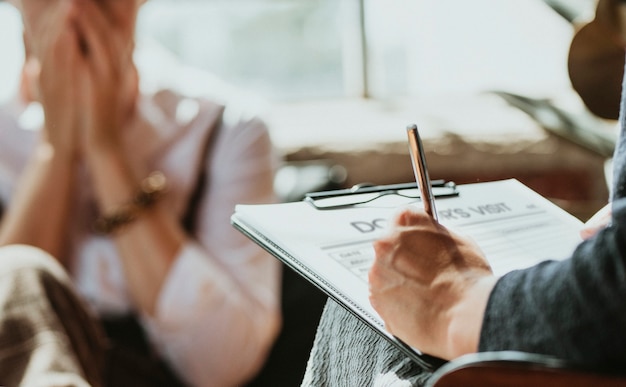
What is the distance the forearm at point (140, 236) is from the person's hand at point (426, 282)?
27.0 inches

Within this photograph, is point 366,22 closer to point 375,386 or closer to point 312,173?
point 312,173

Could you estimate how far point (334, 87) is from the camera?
79.2 inches

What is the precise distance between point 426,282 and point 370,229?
94mm

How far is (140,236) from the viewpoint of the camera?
1061 millimetres

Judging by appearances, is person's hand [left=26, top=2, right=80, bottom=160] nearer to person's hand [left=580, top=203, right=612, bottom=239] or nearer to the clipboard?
the clipboard

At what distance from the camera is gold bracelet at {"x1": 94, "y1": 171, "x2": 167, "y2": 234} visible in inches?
42.6

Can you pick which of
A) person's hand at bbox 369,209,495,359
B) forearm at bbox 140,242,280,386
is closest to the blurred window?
forearm at bbox 140,242,280,386

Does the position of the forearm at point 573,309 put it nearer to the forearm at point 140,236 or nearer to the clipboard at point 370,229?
the clipboard at point 370,229

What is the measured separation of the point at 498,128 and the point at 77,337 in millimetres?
1155

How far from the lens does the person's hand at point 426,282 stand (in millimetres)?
389

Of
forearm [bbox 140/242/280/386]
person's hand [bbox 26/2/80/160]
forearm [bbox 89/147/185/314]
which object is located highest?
person's hand [bbox 26/2/80/160]

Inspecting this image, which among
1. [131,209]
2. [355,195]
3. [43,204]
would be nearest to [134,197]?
[131,209]

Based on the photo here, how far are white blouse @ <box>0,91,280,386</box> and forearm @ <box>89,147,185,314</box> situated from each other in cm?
2

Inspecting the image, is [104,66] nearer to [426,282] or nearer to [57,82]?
[57,82]
